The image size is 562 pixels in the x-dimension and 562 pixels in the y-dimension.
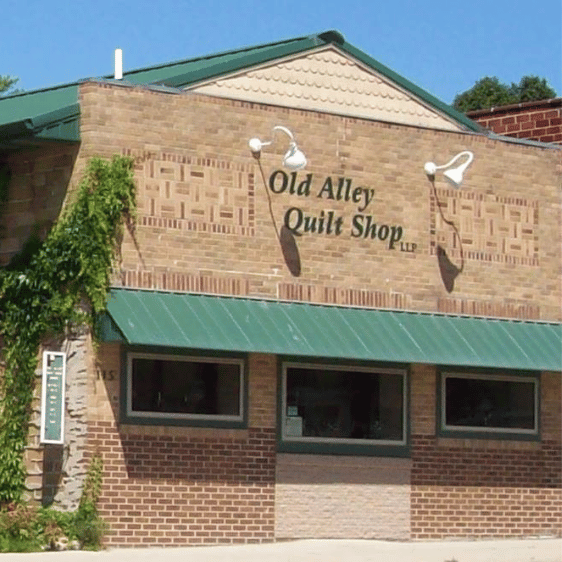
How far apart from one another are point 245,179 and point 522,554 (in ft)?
19.7

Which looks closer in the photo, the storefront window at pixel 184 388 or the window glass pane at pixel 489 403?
the storefront window at pixel 184 388

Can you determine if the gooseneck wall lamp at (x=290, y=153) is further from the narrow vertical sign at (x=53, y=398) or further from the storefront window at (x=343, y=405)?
the narrow vertical sign at (x=53, y=398)

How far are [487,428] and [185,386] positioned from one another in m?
4.98

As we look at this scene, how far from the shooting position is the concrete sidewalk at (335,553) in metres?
20.9

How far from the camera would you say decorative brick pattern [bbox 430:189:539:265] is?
1014 inches

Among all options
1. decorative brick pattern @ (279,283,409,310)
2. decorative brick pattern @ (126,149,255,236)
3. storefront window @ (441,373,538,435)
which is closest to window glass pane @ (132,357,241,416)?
decorative brick pattern @ (279,283,409,310)

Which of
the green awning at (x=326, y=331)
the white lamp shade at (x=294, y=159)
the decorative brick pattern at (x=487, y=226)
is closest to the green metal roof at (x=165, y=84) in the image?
the decorative brick pattern at (x=487, y=226)

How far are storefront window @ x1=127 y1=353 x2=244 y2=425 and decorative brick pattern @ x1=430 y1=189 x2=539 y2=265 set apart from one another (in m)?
4.04

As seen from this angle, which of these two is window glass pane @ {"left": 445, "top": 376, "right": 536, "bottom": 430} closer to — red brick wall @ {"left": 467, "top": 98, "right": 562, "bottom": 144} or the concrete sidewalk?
the concrete sidewalk

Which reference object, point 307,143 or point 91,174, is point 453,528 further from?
point 91,174

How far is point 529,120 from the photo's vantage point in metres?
29.7

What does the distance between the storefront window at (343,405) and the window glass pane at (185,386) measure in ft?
2.86

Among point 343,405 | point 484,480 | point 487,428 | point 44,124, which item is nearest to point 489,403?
point 487,428

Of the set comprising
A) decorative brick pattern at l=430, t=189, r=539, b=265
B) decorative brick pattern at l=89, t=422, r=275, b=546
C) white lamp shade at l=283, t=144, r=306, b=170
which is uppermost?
white lamp shade at l=283, t=144, r=306, b=170
